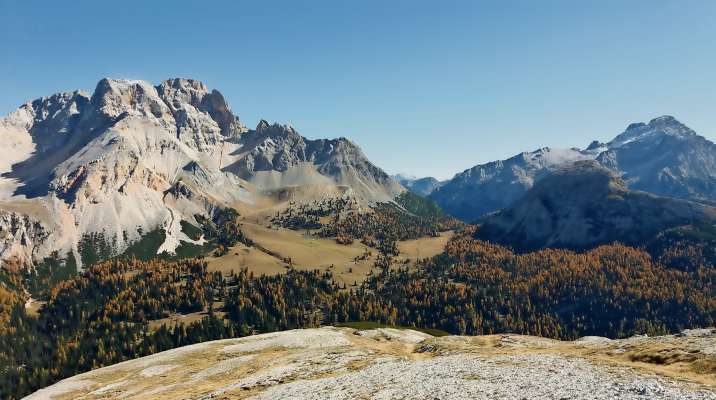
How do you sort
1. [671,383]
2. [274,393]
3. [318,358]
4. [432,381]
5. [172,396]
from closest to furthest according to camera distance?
[671,383] → [432,381] → [274,393] → [172,396] → [318,358]

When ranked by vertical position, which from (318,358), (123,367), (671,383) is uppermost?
(671,383)

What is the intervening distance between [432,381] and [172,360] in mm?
76571

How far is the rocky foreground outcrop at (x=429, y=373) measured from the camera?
40.0 metres

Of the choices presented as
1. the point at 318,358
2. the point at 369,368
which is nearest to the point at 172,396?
the point at 318,358

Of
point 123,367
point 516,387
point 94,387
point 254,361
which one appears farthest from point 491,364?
point 123,367

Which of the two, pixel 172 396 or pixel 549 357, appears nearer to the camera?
pixel 549 357

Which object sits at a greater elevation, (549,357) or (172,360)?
(549,357)

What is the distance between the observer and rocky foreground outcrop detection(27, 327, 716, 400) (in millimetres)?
40031

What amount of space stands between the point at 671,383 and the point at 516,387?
13.6 metres

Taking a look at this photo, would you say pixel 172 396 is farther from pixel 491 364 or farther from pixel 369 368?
pixel 491 364

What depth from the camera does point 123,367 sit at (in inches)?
4075

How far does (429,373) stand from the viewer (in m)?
50.8

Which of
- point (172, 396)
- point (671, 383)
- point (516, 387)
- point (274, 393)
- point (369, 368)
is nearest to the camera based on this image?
point (671, 383)

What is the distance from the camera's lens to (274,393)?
52469 millimetres
